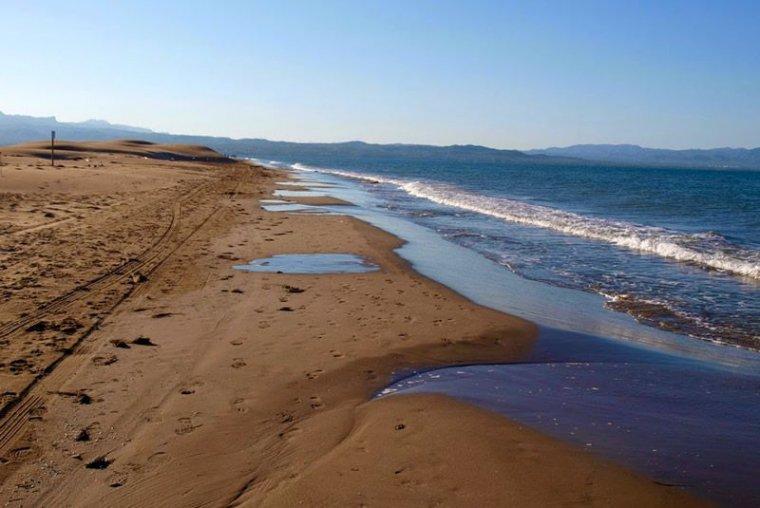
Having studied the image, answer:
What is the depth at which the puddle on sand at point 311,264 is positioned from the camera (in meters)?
13.8

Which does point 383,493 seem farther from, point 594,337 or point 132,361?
point 594,337

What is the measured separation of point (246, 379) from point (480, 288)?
22.8 ft

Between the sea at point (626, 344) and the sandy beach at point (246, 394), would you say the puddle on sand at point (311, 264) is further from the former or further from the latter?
the sea at point (626, 344)

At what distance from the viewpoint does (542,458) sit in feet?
17.9

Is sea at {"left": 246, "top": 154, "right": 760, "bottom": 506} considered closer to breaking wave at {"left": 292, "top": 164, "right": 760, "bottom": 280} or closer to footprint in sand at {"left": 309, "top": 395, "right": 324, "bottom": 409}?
breaking wave at {"left": 292, "top": 164, "right": 760, "bottom": 280}

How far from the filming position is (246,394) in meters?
6.75

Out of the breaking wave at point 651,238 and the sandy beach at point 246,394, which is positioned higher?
the breaking wave at point 651,238

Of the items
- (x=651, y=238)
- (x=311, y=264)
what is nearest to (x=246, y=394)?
(x=311, y=264)

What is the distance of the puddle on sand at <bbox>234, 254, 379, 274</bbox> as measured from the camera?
13797 mm

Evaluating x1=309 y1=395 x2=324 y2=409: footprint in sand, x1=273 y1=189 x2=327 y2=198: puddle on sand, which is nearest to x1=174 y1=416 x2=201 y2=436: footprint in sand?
x1=309 y1=395 x2=324 y2=409: footprint in sand

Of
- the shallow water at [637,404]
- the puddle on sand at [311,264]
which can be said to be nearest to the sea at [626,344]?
the shallow water at [637,404]

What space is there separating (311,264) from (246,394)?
800 centimetres

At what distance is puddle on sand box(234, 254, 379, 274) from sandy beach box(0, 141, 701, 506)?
49cm

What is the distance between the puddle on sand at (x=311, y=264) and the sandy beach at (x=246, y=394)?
1.59ft
